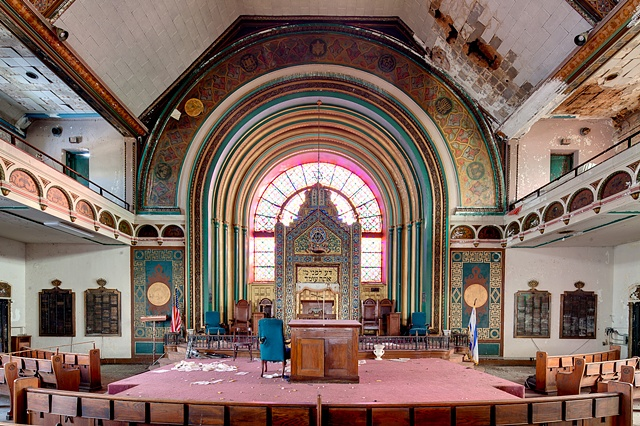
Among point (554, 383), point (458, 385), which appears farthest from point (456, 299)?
point (458, 385)

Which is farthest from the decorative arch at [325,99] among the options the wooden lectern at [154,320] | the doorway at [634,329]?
the doorway at [634,329]

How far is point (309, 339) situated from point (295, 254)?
8902 millimetres

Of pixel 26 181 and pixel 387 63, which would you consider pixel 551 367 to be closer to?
pixel 387 63

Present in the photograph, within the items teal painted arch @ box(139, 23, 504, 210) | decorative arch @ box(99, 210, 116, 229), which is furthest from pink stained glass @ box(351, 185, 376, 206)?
decorative arch @ box(99, 210, 116, 229)

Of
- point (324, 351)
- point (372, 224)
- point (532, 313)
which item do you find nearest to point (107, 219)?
point (324, 351)

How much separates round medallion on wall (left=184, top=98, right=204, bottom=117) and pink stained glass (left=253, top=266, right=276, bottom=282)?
6902mm

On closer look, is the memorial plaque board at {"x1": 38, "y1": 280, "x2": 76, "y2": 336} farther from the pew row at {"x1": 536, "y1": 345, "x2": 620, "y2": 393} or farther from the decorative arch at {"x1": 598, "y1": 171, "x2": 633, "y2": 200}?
the decorative arch at {"x1": 598, "y1": 171, "x2": 633, "y2": 200}

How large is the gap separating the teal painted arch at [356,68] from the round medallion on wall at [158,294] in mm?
3121

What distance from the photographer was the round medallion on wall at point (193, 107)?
13352mm

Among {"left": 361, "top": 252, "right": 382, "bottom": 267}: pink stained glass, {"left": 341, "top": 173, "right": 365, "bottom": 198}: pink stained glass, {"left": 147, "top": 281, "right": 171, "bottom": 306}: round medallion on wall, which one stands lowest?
{"left": 147, "top": 281, "right": 171, "bottom": 306}: round medallion on wall

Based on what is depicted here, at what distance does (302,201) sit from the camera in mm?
18328

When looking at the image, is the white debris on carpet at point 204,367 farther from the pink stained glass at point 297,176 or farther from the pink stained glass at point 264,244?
the pink stained glass at point 297,176

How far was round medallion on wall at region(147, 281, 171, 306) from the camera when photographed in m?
13.2

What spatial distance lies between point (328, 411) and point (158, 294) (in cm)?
990
